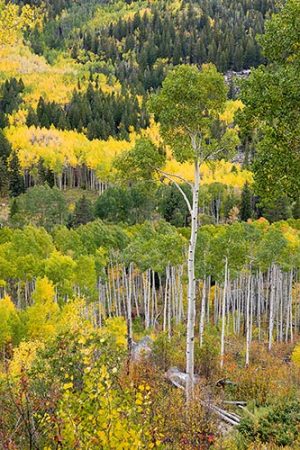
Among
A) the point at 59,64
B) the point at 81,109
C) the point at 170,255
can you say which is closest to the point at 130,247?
the point at 170,255

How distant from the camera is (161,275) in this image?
59.9 meters

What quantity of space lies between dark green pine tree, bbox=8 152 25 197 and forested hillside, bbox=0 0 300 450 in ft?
0.82

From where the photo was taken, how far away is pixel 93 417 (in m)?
6.17

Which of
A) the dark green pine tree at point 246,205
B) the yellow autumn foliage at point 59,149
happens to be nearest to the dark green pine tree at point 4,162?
the yellow autumn foliage at point 59,149

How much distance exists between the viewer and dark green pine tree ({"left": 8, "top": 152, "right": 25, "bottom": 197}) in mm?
88331

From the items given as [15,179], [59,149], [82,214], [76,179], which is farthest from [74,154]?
[82,214]

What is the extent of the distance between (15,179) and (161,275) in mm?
41047

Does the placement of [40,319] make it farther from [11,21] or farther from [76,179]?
[76,179]

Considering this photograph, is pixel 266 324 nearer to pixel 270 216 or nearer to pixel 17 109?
pixel 270 216

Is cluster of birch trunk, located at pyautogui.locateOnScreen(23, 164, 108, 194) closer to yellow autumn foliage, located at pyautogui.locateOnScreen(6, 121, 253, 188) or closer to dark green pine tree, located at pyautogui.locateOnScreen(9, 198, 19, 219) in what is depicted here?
yellow autumn foliage, located at pyautogui.locateOnScreen(6, 121, 253, 188)

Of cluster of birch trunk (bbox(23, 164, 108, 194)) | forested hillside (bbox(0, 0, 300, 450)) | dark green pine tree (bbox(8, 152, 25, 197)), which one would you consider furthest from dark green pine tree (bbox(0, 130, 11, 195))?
cluster of birch trunk (bbox(23, 164, 108, 194))

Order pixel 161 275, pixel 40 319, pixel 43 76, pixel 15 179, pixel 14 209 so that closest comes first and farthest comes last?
pixel 40 319
pixel 161 275
pixel 14 209
pixel 15 179
pixel 43 76

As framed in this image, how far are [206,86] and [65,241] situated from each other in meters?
36.6

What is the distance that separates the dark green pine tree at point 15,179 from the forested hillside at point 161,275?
0.25 meters
